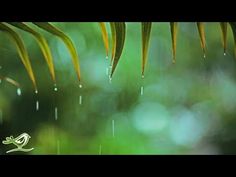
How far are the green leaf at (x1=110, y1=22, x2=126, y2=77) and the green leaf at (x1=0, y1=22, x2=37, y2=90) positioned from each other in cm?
38

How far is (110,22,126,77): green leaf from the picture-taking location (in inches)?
74.3

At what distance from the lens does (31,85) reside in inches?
76.7

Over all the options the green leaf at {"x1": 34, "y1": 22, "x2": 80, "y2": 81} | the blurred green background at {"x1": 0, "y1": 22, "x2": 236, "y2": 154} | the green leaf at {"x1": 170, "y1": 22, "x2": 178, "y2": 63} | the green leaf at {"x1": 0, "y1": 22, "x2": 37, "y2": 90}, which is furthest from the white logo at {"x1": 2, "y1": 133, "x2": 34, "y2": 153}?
the green leaf at {"x1": 170, "y1": 22, "x2": 178, "y2": 63}

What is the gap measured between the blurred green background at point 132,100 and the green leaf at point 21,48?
0.10 feet

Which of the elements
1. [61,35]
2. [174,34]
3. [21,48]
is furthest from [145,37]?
[21,48]

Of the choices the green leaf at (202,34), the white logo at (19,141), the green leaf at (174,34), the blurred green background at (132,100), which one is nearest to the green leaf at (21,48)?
the blurred green background at (132,100)

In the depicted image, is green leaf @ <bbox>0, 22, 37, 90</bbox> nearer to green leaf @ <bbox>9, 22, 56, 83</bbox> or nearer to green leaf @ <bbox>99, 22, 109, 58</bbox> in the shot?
green leaf @ <bbox>9, 22, 56, 83</bbox>

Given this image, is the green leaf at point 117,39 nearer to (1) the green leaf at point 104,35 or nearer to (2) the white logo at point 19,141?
(1) the green leaf at point 104,35
